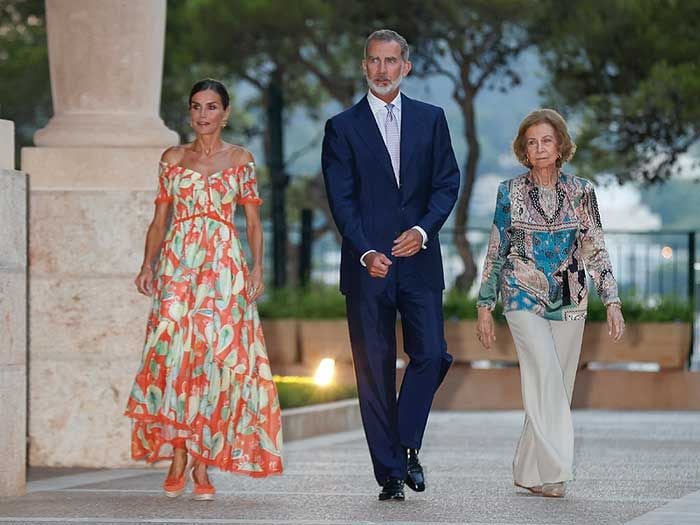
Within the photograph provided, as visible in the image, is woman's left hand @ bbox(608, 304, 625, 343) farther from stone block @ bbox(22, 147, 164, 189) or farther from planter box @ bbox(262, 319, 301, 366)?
planter box @ bbox(262, 319, 301, 366)

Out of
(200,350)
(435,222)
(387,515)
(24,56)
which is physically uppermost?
(24,56)

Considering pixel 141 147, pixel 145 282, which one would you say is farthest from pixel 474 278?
pixel 145 282

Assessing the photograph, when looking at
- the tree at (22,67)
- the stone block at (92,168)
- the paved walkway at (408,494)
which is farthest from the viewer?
the tree at (22,67)

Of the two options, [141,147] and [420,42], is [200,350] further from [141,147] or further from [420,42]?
[420,42]

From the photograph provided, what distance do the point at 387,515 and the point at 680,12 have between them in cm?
1739

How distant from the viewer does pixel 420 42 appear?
2870 cm

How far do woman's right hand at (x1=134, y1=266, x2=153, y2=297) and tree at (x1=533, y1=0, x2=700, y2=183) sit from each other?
1538cm

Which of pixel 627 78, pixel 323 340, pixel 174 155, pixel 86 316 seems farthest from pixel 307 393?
pixel 627 78

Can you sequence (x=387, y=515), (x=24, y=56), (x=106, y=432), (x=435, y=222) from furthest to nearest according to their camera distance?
(x=24, y=56) → (x=106, y=432) → (x=435, y=222) → (x=387, y=515)

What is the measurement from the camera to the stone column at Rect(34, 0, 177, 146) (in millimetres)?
11391

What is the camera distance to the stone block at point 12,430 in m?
9.21

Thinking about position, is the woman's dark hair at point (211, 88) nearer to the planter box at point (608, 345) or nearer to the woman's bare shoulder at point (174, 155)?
the woman's bare shoulder at point (174, 155)

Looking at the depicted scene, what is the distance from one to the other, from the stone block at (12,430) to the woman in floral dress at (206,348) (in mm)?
514

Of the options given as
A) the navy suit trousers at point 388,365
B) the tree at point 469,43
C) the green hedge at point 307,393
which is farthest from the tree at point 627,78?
the navy suit trousers at point 388,365
